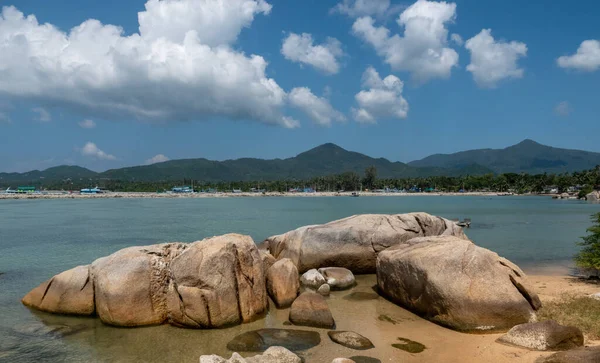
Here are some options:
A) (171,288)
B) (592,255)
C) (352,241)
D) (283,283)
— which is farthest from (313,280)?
(592,255)

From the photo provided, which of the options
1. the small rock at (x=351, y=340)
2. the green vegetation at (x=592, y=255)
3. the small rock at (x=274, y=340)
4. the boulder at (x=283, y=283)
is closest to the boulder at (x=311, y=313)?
the small rock at (x=274, y=340)

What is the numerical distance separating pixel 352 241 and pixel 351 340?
950cm

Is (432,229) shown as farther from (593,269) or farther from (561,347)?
(561,347)

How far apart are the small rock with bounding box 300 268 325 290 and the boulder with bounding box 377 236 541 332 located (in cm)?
488

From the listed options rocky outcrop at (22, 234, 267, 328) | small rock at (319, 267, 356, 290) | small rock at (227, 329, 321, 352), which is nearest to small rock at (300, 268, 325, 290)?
small rock at (319, 267, 356, 290)

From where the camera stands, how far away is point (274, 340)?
1195 centimetres

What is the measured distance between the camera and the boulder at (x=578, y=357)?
816cm

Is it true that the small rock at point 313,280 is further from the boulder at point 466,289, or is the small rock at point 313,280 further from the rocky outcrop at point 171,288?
the boulder at point 466,289

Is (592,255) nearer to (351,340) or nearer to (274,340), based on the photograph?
(351,340)

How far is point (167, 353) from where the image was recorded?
37.3 feet

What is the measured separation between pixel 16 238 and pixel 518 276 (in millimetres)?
44148

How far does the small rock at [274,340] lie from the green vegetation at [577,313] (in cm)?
714

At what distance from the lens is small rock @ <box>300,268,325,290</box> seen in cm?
1839

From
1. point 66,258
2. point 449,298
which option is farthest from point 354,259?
point 66,258
